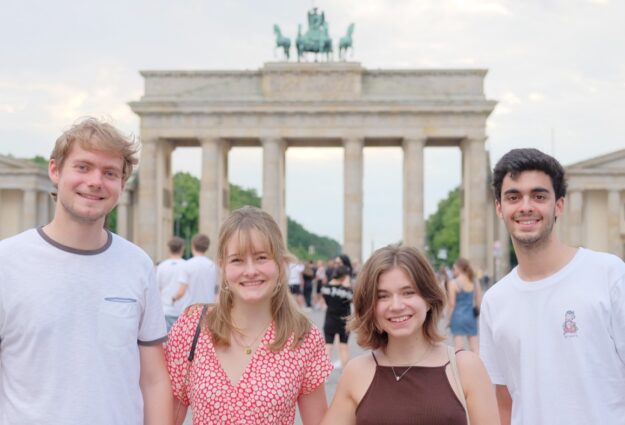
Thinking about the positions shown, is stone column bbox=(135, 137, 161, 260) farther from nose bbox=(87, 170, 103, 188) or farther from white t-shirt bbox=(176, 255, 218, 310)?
nose bbox=(87, 170, 103, 188)

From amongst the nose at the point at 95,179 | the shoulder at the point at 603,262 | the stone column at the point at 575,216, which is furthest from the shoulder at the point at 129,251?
the stone column at the point at 575,216

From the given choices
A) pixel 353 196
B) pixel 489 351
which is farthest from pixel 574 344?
pixel 353 196

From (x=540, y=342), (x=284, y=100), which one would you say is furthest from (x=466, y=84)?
(x=540, y=342)

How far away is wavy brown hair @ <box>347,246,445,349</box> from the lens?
16.7 feet

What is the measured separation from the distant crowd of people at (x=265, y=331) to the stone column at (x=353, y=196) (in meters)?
53.3

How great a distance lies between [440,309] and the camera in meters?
Answer: 5.21

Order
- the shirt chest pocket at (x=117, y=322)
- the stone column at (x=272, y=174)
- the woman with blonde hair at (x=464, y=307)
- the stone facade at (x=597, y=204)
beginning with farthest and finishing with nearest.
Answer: the stone column at (x=272, y=174), the stone facade at (x=597, y=204), the woman with blonde hair at (x=464, y=307), the shirt chest pocket at (x=117, y=322)

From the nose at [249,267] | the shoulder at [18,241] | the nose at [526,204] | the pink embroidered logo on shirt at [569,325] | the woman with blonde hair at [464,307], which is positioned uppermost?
the nose at [526,204]

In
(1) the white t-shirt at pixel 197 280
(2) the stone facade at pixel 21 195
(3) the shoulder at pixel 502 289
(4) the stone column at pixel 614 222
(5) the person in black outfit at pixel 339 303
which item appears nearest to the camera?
(3) the shoulder at pixel 502 289

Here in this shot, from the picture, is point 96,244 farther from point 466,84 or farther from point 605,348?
point 466,84

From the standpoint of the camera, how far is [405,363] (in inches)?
199

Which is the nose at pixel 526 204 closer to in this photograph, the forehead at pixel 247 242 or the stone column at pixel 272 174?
the forehead at pixel 247 242

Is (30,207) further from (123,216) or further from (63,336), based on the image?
(63,336)

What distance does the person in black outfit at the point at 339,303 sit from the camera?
636 inches
